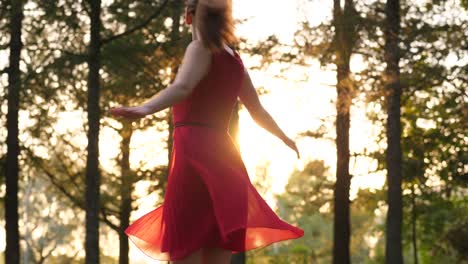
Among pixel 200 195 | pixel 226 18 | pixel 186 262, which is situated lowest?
pixel 186 262

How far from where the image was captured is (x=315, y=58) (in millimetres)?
17281

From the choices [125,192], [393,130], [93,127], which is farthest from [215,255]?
[125,192]

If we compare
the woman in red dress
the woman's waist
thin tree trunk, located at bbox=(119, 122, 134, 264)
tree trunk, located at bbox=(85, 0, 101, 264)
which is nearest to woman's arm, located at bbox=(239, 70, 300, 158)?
the woman in red dress

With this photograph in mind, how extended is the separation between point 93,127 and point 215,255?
9.75 meters

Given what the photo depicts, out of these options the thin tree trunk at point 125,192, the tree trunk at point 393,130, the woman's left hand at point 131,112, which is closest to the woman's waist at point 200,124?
the woman's left hand at point 131,112

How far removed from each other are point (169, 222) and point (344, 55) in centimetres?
1294

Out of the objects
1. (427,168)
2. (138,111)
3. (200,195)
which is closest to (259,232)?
(200,195)

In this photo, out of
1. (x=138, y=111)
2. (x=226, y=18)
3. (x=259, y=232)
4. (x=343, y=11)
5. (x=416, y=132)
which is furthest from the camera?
(x=416, y=132)

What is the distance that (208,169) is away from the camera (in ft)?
12.5

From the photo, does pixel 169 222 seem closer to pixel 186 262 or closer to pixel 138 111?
pixel 186 262

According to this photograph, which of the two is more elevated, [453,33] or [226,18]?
[453,33]

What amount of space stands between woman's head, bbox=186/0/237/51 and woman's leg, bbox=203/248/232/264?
85cm

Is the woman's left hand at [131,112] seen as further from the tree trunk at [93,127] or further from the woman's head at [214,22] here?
the tree trunk at [93,127]

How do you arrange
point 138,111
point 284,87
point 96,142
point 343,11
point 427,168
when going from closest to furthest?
point 138,111 < point 96,142 < point 343,11 < point 284,87 < point 427,168
